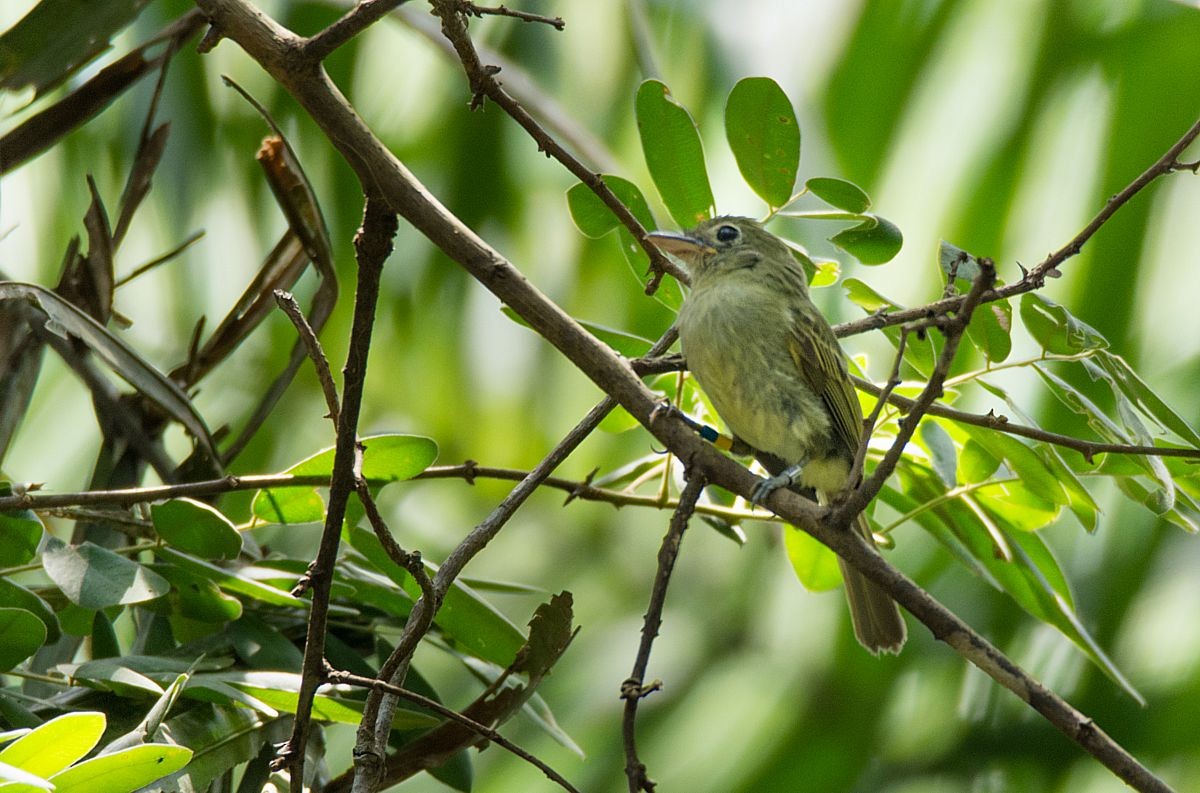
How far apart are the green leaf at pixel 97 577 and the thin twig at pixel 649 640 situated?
68cm

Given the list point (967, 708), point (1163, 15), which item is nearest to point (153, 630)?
point (967, 708)

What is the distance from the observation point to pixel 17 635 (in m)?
1.54

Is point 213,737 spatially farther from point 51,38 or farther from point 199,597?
point 51,38

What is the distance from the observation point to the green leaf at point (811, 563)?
2338mm

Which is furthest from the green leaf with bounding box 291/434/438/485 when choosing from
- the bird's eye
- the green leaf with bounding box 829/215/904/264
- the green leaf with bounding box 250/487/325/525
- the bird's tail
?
the bird's eye

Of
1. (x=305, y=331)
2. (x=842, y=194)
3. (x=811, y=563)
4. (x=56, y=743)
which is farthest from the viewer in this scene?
(x=811, y=563)

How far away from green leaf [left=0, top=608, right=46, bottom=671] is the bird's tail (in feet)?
5.22

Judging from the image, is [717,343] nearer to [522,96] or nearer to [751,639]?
[522,96]

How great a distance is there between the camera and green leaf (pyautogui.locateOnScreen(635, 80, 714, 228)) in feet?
6.78

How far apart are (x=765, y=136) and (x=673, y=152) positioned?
0.59 ft

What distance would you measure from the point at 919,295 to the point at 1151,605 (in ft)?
3.48

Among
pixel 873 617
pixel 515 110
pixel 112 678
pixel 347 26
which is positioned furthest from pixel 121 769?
pixel 873 617

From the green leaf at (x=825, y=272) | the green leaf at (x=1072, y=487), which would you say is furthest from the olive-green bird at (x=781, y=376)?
the green leaf at (x=1072, y=487)

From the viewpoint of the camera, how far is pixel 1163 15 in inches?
135
